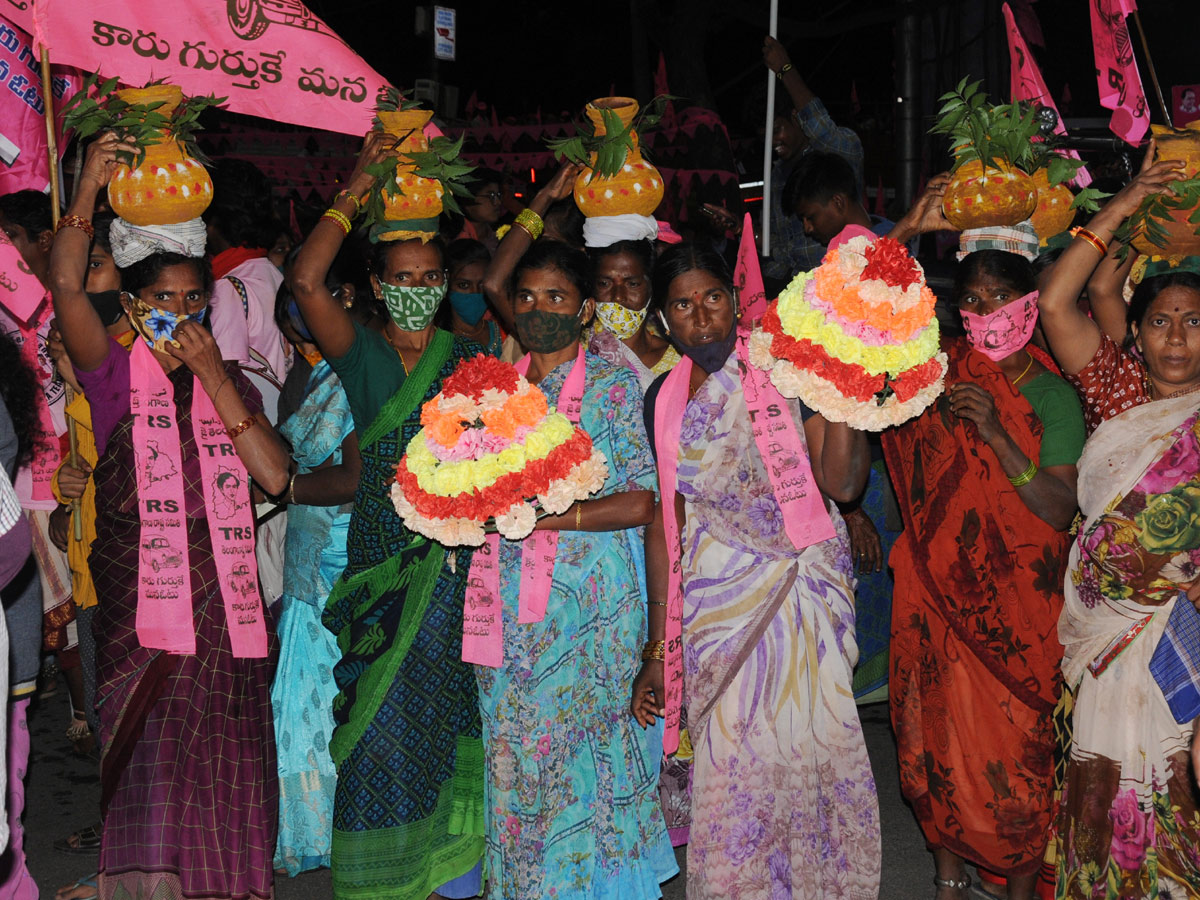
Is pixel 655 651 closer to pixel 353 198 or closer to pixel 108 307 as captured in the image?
pixel 353 198

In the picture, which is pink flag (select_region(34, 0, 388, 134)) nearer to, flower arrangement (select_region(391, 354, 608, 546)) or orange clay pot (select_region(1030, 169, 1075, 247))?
flower arrangement (select_region(391, 354, 608, 546))

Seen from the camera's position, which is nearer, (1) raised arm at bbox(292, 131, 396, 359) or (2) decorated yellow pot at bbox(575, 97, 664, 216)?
Answer: (1) raised arm at bbox(292, 131, 396, 359)

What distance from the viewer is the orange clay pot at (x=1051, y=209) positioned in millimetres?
5105

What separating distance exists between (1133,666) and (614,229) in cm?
261

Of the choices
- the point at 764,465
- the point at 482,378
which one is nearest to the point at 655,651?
the point at 764,465

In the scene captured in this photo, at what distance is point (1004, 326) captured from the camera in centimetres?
459

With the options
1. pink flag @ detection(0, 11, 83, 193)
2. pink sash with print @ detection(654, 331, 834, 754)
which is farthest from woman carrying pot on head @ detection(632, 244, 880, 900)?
pink flag @ detection(0, 11, 83, 193)

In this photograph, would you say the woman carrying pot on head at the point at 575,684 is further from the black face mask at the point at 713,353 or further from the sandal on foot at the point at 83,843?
the sandal on foot at the point at 83,843

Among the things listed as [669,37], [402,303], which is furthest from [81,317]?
[669,37]

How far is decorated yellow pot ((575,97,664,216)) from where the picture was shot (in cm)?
528

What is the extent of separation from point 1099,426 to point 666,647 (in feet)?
5.44

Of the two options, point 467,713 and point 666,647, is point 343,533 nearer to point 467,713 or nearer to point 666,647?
point 467,713

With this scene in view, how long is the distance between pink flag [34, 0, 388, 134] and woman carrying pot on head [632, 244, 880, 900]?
1.81 metres

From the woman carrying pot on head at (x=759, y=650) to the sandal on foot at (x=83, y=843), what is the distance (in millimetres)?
2745
